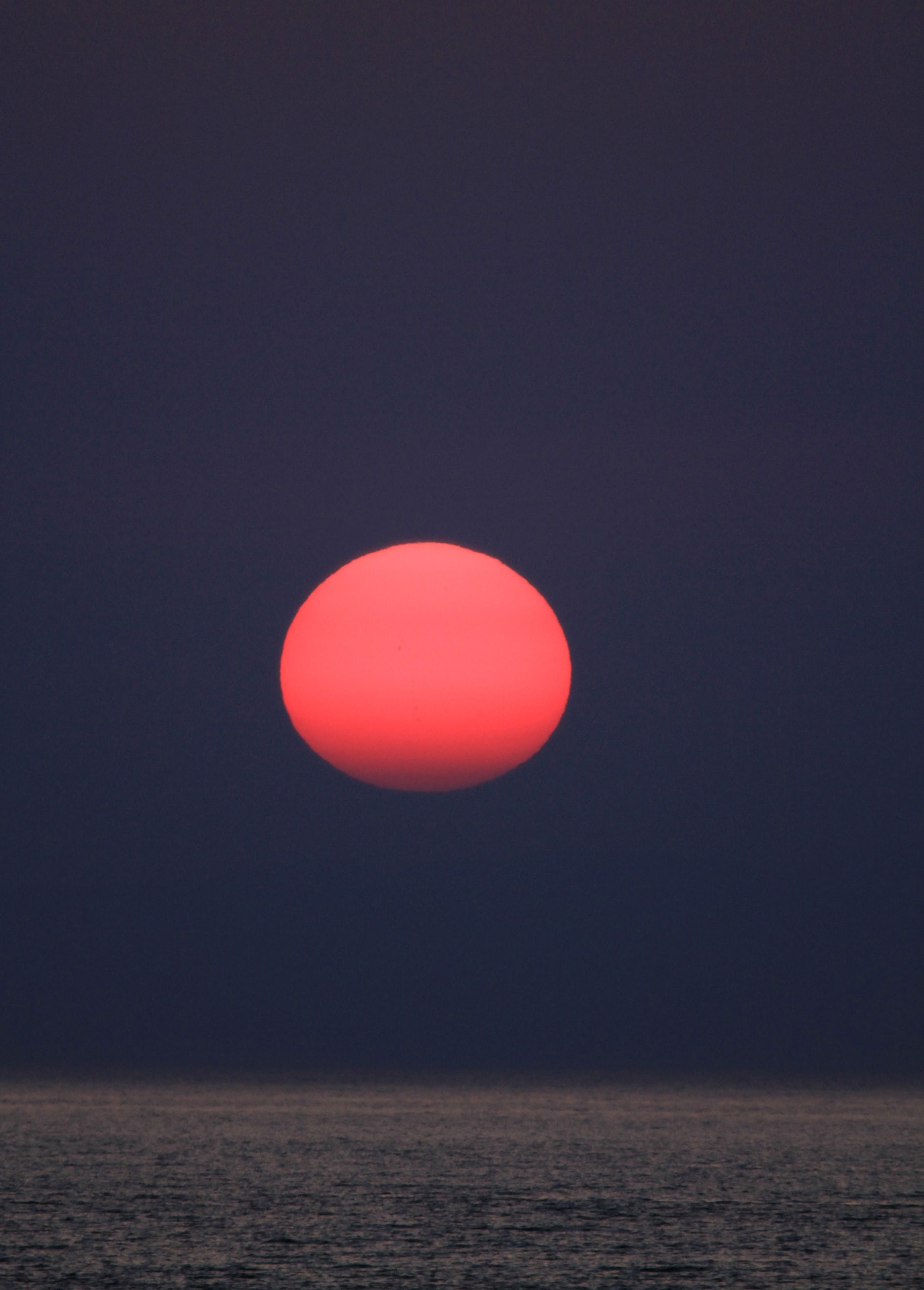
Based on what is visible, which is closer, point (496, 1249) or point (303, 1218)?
point (496, 1249)

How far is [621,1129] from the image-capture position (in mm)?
21391

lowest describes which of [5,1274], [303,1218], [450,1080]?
[5,1274]

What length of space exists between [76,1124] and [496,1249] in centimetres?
1347

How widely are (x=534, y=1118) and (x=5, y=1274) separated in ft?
53.9

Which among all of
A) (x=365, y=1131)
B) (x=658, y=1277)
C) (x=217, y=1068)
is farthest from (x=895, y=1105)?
(x=217, y=1068)

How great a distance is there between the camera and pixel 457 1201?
476 inches

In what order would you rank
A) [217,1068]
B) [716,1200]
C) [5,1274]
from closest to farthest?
[5,1274]
[716,1200]
[217,1068]

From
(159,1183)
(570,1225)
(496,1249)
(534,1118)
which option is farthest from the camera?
(534,1118)

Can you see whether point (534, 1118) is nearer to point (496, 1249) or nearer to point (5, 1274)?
point (496, 1249)

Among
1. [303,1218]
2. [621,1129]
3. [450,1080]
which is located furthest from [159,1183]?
[450,1080]

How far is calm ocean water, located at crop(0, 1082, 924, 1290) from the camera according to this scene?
8.76 m

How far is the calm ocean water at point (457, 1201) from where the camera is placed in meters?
8.76

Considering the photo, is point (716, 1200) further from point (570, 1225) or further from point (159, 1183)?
point (159, 1183)

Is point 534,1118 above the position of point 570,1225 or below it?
above
